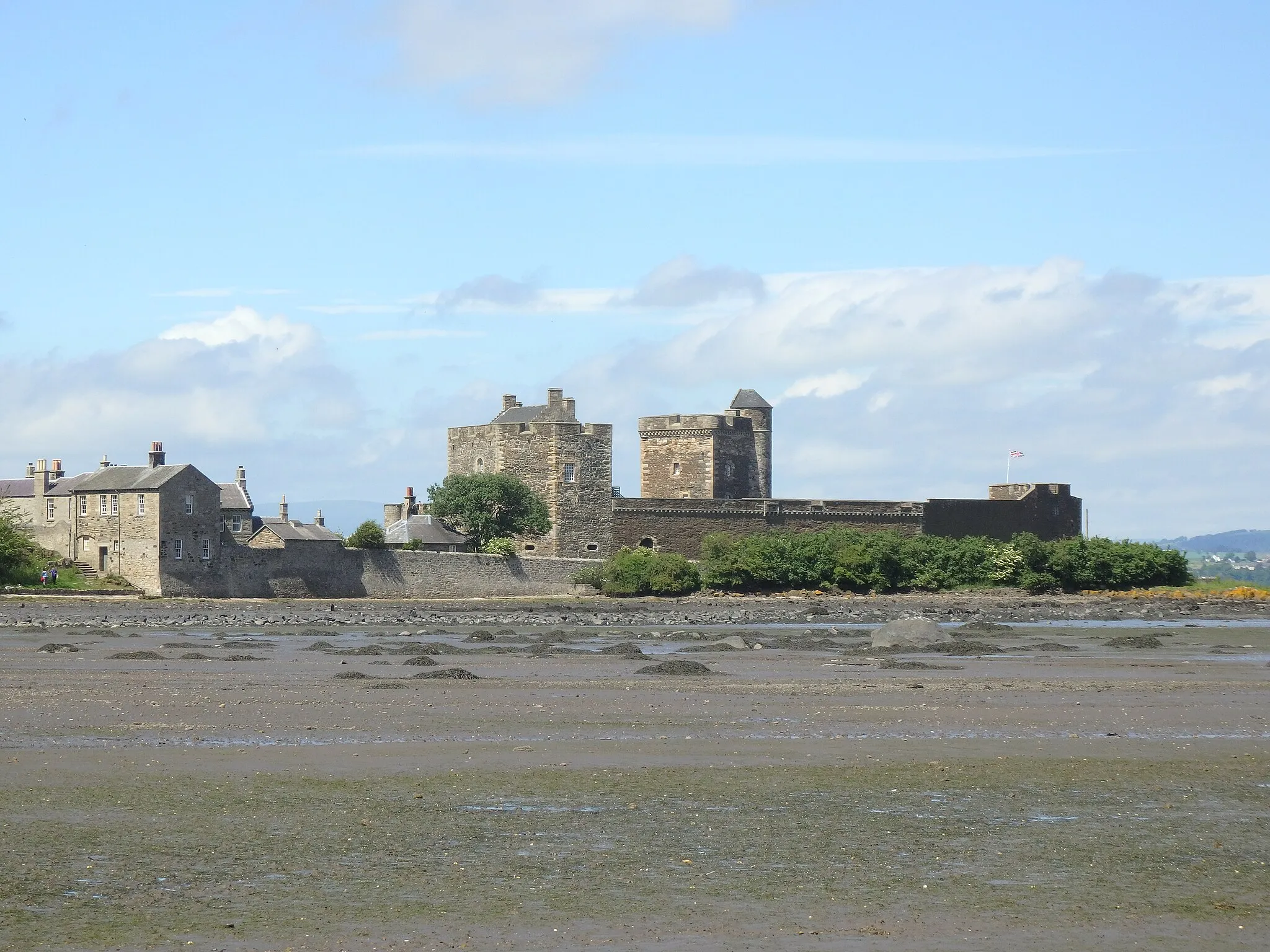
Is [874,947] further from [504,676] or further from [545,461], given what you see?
[545,461]

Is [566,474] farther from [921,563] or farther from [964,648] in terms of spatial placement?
[964,648]

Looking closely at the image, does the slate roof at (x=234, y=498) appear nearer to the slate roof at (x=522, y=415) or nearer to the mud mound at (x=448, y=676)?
the slate roof at (x=522, y=415)

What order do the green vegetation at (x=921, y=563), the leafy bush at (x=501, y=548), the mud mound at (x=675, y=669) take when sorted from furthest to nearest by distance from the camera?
1. the green vegetation at (x=921, y=563)
2. the leafy bush at (x=501, y=548)
3. the mud mound at (x=675, y=669)

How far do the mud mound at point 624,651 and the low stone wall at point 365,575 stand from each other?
24438mm

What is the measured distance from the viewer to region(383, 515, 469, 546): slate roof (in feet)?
197

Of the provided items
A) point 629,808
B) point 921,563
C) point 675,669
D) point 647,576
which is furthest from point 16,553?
point 629,808

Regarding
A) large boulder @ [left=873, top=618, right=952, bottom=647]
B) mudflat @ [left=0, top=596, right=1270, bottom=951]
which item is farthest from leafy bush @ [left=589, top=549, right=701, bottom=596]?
mudflat @ [left=0, top=596, right=1270, bottom=951]

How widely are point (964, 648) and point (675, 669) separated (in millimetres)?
7936

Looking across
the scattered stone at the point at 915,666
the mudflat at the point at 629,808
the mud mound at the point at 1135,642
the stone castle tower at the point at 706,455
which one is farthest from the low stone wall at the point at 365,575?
the scattered stone at the point at 915,666

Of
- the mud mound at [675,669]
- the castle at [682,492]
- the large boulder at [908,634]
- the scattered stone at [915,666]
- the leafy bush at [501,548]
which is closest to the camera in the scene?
the mud mound at [675,669]

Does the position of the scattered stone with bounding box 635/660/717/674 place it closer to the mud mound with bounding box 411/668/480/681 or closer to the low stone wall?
the mud mound with bounding box 411/668/480/681

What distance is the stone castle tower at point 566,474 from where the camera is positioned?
6241cm

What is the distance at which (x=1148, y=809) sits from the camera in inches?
497

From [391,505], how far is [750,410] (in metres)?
17.2
